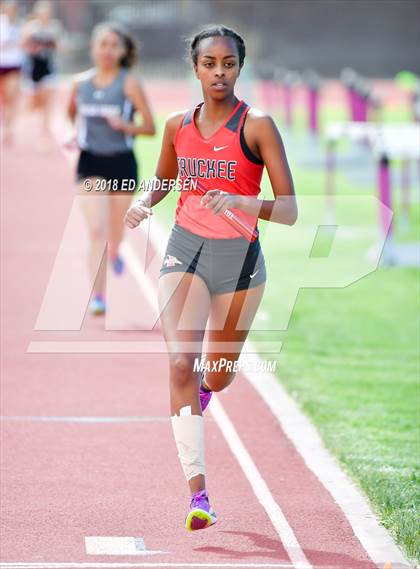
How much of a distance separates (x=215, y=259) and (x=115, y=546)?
4.40ft

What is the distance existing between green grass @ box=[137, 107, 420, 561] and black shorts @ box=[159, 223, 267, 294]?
1.30 m

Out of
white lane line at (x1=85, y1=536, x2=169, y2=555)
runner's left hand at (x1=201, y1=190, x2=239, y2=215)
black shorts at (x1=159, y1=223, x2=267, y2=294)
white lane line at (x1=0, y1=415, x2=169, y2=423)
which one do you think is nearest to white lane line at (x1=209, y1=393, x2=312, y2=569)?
white lane line at (x1=0, y1=415, x2=169, y2=423)

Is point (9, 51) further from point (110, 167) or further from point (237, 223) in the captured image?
point (237, 223)

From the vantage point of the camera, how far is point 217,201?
608cm

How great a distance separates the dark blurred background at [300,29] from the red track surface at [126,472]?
3983 cm

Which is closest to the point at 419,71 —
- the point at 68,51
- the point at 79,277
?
the point at 68,51

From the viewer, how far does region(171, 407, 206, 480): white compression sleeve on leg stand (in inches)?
254

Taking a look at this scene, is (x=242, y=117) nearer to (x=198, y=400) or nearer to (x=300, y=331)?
(x=198, y=400)

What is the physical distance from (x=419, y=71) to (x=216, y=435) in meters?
43.0

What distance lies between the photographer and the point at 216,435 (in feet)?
28.2

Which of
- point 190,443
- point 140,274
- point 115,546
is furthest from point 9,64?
point 115,546

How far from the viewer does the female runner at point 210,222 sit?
647 cm

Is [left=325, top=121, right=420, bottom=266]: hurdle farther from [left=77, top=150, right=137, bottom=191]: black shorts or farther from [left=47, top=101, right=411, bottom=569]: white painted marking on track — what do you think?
[left=47, top=101, right=411, bottom=569]: white painted marking on track

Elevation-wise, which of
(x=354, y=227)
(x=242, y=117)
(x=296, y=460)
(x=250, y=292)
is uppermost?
(x=354, y=227)
